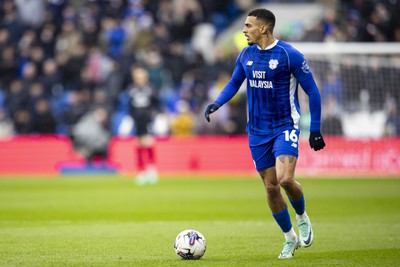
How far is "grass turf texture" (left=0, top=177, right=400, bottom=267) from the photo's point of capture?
9.29 meters

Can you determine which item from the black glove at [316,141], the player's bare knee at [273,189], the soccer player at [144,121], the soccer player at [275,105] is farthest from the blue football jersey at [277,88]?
the soccer player at [144,121]

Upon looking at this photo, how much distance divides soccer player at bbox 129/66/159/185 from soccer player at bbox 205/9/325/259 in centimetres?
1317

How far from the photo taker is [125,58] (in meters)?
28.2

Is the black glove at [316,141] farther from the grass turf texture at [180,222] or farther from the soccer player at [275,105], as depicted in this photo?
the grass turf texture at [180,222]

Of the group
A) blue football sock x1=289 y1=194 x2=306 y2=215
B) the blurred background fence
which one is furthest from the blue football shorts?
the blurred background fence

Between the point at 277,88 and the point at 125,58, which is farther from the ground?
the point at 125,58

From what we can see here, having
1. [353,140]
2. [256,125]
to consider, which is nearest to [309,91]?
[256,125]

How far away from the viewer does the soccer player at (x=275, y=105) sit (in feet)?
31.0

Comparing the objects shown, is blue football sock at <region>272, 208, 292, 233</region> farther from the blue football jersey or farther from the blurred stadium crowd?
the blurred stadium crowd

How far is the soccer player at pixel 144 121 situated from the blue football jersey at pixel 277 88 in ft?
43.1

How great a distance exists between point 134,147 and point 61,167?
231 cm

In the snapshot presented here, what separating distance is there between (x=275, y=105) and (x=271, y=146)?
44 centimetres

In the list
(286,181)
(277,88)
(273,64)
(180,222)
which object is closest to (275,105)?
(277,88)

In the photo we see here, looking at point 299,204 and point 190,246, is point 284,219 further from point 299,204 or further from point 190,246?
point 190,246
